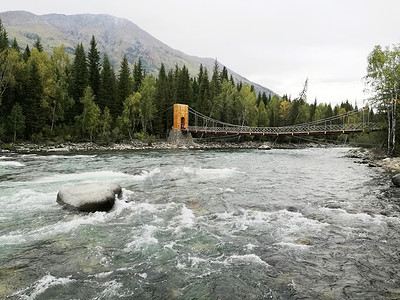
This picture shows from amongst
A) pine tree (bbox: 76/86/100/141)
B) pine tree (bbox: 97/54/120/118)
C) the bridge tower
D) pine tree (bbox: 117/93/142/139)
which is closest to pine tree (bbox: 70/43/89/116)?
pine tree (bbox: 97/54/120/118)

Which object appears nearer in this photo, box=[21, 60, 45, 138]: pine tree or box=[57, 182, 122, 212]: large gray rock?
box=[57, 182, 122, 212]: large gray rock

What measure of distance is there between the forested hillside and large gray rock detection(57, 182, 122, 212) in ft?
97.4

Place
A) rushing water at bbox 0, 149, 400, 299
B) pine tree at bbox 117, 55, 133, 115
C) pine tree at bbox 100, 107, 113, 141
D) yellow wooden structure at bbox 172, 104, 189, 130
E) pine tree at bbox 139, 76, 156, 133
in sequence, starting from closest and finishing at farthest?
rushing water at bbox 0, 149, 400, 299
pine tree at bbox 100, 107, 113, 141
pine tree at bbox 139, 76, 156, 133
pine tree at bbox 117, 55, 133, 115
yellow wooden structure at bbox 172, 104, 189, 130

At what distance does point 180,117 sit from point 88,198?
4451cm

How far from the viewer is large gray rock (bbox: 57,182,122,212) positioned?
8633 millimetres

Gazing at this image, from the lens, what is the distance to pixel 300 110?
239 feet

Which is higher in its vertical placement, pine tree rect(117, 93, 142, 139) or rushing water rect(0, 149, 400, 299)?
pine tree rect(117, 93, 142, 139)

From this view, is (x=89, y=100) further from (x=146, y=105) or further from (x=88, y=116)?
(x=146, y=105)

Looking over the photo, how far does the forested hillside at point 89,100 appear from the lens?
1414 inches

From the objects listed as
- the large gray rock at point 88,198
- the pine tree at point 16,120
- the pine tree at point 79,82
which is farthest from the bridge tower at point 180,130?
the large gray rock at point 88,198

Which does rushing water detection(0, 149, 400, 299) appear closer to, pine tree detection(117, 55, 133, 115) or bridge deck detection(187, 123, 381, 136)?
bridge deck detection(187, 123, 381, 136)

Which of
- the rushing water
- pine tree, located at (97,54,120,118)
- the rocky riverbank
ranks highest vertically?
pine tree, located at (97,54,120,118)

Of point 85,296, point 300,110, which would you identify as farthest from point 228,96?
point 85,296

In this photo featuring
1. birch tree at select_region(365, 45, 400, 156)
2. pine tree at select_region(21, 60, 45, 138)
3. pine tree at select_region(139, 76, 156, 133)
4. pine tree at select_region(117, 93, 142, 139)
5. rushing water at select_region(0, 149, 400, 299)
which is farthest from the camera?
pine tree at select_region(139, 76, 156, 133)
